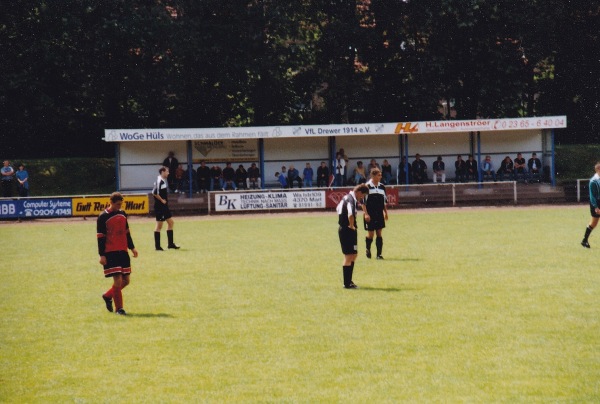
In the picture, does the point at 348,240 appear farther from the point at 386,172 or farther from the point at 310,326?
the point at 386,172

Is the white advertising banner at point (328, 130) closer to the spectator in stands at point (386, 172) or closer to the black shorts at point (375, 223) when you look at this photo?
the spectator in stands at point (386, 172)

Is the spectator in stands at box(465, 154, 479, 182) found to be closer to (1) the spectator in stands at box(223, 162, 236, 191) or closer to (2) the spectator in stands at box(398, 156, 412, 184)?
(2) the spectator in stands at box(398, 156, 412, 184)

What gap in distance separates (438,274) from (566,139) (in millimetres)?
39016

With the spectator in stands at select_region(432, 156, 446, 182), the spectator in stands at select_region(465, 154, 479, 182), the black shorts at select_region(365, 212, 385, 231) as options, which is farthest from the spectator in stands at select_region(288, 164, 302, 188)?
the black shorts at select_region(365, 212, 385, 231)

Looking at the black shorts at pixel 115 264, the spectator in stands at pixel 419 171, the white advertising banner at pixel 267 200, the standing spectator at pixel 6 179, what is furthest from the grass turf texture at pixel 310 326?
the spectator in stands at pixel 419 171

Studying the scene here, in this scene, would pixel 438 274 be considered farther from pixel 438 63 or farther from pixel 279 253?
pixel 438 63

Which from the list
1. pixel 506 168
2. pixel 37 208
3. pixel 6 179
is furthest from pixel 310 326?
pixel 506 168

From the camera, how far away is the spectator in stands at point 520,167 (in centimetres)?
3956

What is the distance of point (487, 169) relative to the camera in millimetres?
39938

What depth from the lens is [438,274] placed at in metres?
15.8

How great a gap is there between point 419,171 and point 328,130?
466 centimetres

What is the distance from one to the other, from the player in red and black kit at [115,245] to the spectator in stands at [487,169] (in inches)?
1166

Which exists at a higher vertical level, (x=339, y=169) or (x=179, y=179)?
(x=339, y=169)

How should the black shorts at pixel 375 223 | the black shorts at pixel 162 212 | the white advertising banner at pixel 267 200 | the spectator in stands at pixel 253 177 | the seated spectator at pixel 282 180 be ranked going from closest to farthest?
1. the black shorts at pixel 375 223
2. the black shorts at pixel 162 212
3. the white advertising banner at pixel 267 200
4. the spectator in stands at pixel 253 177
5. the seated spectator at pixel 282 180
